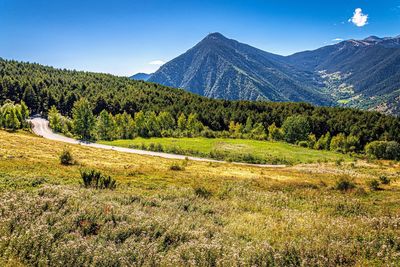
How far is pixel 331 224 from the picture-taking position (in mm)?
12914

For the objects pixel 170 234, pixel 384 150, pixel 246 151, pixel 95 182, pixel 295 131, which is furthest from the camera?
pixel 295 131

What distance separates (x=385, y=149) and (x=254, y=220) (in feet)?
329

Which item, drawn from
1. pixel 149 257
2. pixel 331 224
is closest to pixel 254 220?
pixel 331 224

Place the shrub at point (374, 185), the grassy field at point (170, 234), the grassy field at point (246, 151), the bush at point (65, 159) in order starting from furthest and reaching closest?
the grassy field at point (246, 151) → the bush at point (65, 159) → the shrub at point (374, 185) → the grassy field at point (170, 234)

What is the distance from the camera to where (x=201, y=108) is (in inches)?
5207

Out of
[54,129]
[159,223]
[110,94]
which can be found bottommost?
[54,129]

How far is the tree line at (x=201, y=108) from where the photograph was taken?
11950cm

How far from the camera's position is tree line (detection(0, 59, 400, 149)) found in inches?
4705

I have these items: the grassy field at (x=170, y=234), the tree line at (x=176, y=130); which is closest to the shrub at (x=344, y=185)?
the grassy field at (x=170, y=234)

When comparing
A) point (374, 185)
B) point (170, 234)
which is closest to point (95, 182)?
point (170, 234)

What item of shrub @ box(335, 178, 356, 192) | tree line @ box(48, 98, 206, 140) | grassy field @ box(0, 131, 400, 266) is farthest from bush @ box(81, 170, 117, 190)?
tree line @ box(48, 98, 206, 140)

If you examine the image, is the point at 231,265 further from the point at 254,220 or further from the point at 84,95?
the point at 84,95

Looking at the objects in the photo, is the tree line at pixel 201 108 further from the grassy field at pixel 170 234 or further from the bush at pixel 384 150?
the grassy field at pixel 170 234

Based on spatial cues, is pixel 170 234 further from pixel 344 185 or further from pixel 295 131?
pixel 295 131
